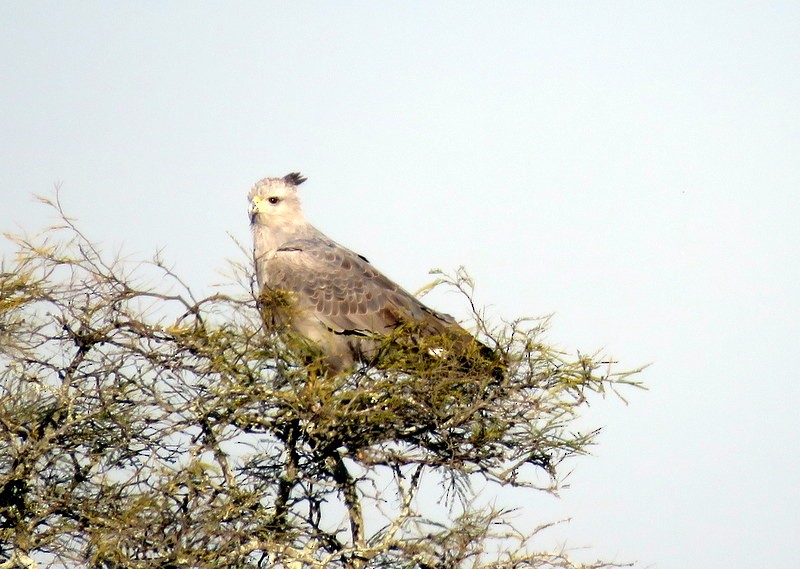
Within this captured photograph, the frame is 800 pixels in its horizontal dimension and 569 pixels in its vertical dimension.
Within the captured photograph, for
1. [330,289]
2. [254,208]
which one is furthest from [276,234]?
[330,289]

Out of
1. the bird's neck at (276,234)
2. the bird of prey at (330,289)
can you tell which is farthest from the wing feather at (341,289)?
the bird's neck at (276,234)

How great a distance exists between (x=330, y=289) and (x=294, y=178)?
6.21 feet

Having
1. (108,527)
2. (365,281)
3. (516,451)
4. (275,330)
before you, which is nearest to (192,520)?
(108,527)

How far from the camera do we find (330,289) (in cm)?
945

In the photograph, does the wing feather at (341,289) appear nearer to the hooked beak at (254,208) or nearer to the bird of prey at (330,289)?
the bird of prey at (330,289)

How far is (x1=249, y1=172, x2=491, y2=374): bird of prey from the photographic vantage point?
8.93 meters

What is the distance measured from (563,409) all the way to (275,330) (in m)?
1.97

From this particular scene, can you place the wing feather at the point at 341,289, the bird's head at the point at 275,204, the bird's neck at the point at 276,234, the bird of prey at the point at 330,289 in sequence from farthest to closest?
the bird's head at the point at 275,204
the bird's neck at the point at 276,234
the wing feather at the point at 341,289
the bird of prey at the point at 330,289

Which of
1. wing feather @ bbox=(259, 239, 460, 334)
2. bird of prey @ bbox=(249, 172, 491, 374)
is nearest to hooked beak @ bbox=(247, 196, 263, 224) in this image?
bird of prey @ bbox=(249, 172, 491, 374)

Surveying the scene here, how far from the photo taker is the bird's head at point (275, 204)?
34.4ft

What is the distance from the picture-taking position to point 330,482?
23.0ft

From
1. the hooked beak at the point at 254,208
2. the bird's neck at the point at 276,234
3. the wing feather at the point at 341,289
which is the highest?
the hooked beak at the point at 254,208

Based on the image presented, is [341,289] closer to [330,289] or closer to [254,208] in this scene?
[330,289]

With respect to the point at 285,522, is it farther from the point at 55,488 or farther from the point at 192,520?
the point at 55,488
